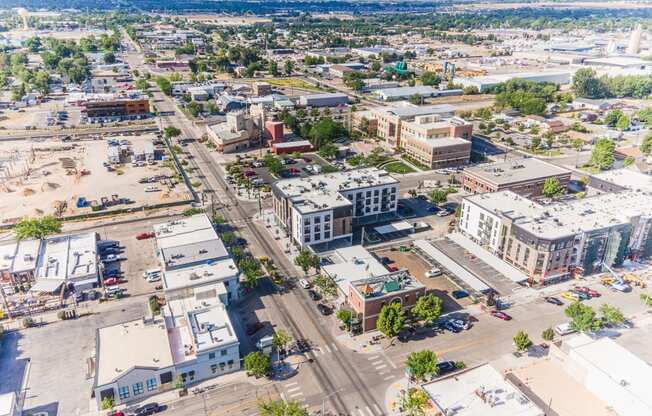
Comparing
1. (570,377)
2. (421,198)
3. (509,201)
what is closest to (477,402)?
(570,377)

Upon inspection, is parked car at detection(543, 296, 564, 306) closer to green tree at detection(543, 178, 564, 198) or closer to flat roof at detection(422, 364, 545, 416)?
flat roof at detection(422, 364, 545, 416)

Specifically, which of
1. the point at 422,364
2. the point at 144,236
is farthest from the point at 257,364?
the point at 144,236

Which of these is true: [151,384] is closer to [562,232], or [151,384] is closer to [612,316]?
[612,316]

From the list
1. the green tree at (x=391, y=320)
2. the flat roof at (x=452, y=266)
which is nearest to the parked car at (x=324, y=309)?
the green tree at (x=391, y=320)

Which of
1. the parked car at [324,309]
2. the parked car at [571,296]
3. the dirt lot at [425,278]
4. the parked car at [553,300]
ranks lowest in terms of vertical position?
the parked car at [324,309]

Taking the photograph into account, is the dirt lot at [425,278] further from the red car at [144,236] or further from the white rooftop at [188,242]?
the red car at [144,236]

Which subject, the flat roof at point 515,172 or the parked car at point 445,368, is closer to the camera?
the parked car at point 445,368

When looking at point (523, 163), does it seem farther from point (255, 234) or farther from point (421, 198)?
point (255, 234)

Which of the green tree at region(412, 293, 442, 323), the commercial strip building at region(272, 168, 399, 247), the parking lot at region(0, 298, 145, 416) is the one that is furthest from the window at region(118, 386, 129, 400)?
the commercial strip building at region(272, 168, 399, 247)
